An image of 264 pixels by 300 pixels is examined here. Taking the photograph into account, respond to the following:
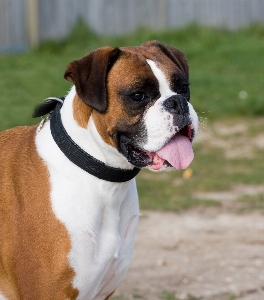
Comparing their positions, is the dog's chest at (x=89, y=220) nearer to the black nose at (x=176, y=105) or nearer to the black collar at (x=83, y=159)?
the black collar at (x=83, y=159)

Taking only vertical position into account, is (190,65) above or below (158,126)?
below

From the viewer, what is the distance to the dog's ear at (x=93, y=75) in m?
3.55

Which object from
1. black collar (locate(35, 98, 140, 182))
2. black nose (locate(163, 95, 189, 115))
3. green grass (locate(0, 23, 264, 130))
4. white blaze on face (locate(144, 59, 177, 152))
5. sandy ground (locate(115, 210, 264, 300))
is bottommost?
green grass (locate(0, 23, 264, 130))

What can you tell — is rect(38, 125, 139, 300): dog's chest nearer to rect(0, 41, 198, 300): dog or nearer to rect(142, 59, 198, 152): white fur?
rect(0, 41, 198, 300): dog

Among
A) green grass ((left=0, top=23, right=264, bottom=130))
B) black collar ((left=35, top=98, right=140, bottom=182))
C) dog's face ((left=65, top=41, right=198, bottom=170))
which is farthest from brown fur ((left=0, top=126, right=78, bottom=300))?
green grass ((left=0, top=23, right=264, bottom=130))

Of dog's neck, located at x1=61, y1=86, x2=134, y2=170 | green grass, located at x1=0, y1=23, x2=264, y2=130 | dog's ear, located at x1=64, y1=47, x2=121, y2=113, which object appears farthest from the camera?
green grass, located at x1=0, y1=23, x2=264, y2=130

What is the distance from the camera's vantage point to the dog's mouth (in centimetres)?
362

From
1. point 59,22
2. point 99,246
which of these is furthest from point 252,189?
point 59,22

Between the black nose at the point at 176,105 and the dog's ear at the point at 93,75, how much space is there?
0.29m

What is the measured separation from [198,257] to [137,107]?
268 centimetres

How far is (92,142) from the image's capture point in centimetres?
369

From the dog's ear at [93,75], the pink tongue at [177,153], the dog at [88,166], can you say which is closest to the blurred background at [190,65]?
the dog at [88,166]

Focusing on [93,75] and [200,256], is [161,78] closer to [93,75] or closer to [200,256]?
[93,75]

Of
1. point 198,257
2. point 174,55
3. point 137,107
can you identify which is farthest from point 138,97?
point 198,257
